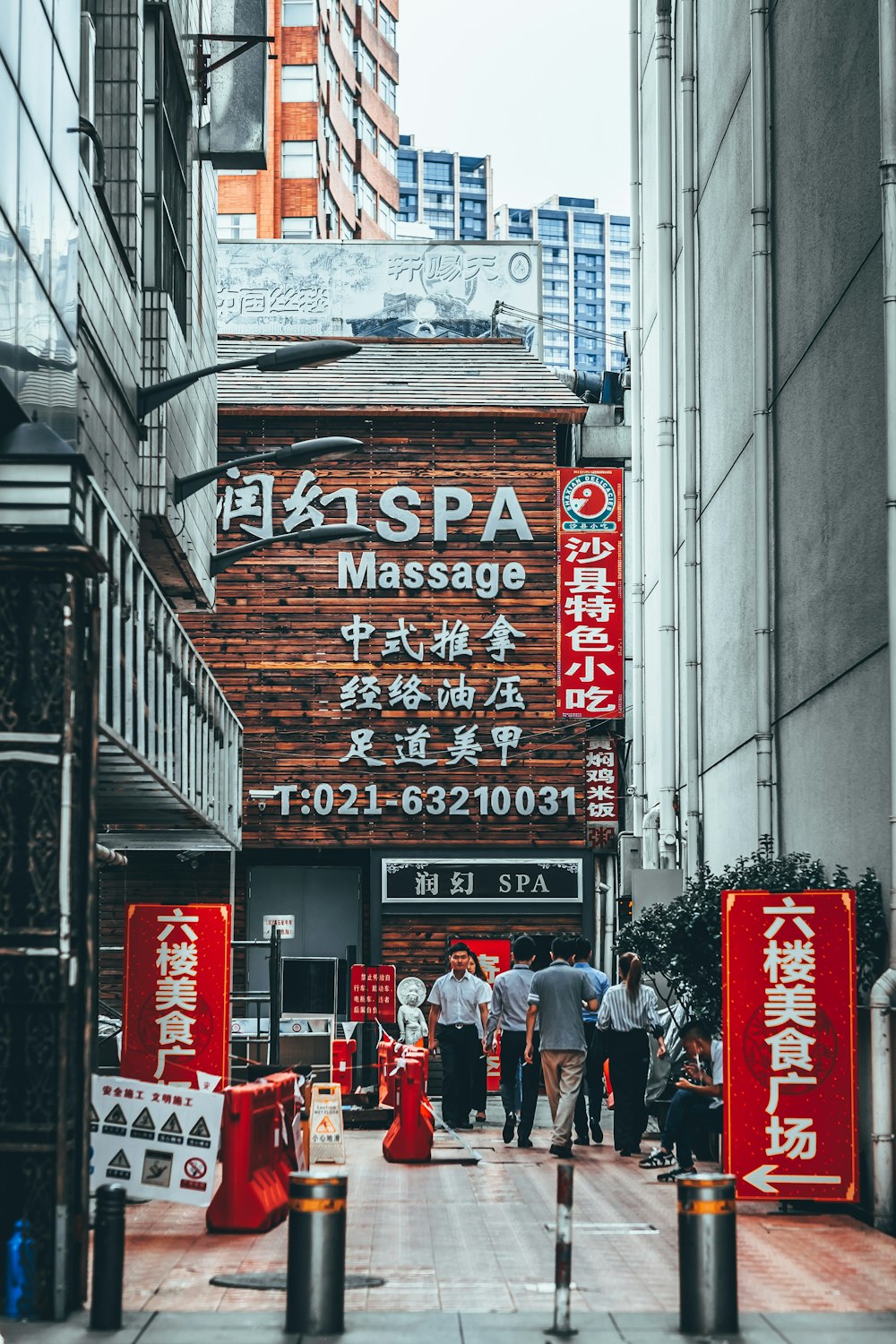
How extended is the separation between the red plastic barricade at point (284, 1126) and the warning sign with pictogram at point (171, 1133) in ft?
4.75

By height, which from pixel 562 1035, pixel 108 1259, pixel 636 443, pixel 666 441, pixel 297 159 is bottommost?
pixel 108 1259

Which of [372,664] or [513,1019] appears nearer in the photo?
[513,1019]

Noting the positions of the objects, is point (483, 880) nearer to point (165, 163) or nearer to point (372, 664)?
point (372, 664)

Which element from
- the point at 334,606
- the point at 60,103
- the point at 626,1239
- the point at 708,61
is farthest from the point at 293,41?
the point at 626,1239

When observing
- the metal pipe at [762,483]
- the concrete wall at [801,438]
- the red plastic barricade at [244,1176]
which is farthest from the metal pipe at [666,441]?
the red plastic barricade at [244,1176]

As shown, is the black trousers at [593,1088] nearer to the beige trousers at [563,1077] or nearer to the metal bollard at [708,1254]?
the beige trousers at [563,1077]

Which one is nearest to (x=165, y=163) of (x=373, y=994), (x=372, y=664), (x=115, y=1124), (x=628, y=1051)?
(x=628, y=1051)

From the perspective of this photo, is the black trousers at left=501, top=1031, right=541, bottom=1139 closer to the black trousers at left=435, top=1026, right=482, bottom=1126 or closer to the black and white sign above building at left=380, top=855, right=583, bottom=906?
the black trousers at left=435, top=1026, right=482, bottom=1126

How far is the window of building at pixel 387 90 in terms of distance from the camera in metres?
80.6

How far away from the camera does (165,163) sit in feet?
63.0

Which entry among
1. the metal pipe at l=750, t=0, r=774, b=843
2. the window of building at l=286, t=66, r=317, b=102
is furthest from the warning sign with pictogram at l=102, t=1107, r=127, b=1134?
the window of building at l=286, t=66, r=317, b=102

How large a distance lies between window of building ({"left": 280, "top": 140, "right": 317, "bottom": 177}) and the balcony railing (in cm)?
4399

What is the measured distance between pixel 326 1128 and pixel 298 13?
5394 centimetres

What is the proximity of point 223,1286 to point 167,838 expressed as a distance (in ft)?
41.3
